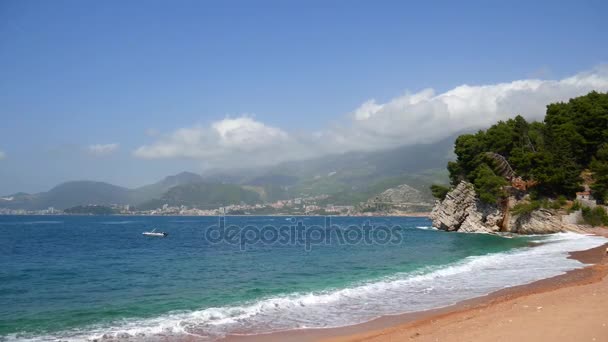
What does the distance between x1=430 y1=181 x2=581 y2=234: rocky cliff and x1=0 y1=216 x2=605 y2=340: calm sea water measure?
18.3 m

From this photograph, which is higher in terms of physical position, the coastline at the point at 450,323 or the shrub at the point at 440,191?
the shrub at the point at 440,191

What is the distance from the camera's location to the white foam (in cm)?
1357

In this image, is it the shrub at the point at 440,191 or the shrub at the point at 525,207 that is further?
the shrub at the point at 440,191

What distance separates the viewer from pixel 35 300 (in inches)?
735

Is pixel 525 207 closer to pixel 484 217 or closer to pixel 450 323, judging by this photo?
pixel 484 217

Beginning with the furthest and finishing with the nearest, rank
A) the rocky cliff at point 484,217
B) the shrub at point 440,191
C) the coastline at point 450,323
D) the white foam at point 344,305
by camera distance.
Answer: the shrub at point 440,191, the rocky cliff at point 484,217, the white foam at point 344,305, the coastline at point 450,323

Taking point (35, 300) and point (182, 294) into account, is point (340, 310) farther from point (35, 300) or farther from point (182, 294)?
point (35, 300)

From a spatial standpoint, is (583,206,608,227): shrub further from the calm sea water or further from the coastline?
the coastline

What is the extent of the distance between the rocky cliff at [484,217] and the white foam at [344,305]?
2896 cm

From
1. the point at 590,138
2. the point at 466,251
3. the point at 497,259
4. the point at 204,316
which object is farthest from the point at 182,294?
the point at 590,138

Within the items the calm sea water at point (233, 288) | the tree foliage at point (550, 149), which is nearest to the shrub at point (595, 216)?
the tree foliage at point (550, 149)

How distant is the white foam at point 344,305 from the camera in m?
13.6

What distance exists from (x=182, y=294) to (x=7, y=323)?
6458 mm

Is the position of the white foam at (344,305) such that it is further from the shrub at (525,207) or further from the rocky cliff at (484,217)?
the rocky cliff at (484,217)
